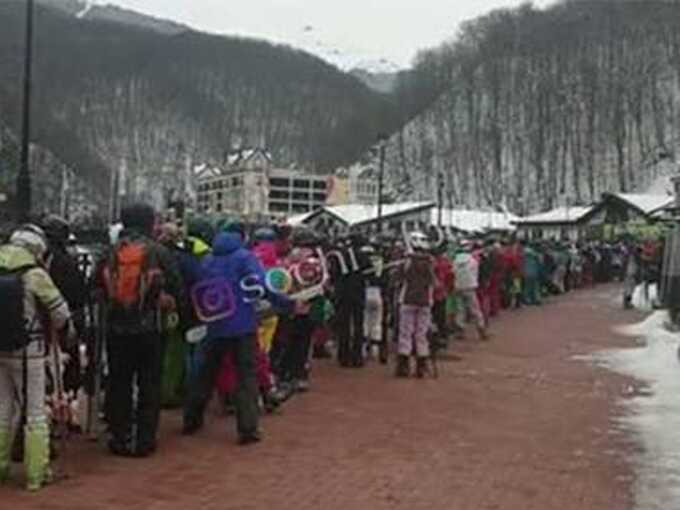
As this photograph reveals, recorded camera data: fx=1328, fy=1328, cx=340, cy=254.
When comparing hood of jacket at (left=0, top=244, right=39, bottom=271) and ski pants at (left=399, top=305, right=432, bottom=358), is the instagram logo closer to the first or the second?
hood of jacket at (left=0, top=244, right=39, bottom=271)

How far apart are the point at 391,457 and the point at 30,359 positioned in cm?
299

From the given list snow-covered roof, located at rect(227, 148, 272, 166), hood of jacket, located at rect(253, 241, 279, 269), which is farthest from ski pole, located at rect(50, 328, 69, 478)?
snow-covered roof, located at rect(227, 148, 272, 166)

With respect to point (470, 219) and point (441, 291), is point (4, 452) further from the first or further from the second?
Answer: point (470, 219)

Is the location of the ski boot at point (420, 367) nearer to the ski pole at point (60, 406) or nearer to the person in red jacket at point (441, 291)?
the person in red jacket at point (441, 291)

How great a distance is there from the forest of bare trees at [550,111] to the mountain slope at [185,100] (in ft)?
31.4

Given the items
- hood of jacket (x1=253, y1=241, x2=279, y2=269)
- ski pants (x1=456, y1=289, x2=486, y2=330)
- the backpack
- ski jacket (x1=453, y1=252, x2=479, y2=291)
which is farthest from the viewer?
ski pants (x1=456, y1=289, x2=486, y2=330)

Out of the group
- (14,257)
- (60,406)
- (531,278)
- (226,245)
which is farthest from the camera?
(531,278)

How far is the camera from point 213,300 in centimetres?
1047

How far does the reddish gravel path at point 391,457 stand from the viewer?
840cm

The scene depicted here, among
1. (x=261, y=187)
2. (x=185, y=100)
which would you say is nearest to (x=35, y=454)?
(x=261, y=187)

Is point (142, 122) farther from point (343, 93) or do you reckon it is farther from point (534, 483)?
point (534, 483)

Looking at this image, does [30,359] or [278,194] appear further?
[278,194]

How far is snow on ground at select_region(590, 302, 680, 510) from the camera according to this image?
363 inches

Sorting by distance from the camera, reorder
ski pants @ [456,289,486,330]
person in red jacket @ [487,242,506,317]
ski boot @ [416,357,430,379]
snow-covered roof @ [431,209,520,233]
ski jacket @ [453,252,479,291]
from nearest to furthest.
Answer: ski boot @ [416,357,430,379] < ski jacket @ [453,252,479,291] < ski pants @ [456,289,486,330] < person in red jacket @ [487,242,506,317] < snow-covered roof @ [431,209,520,233]
